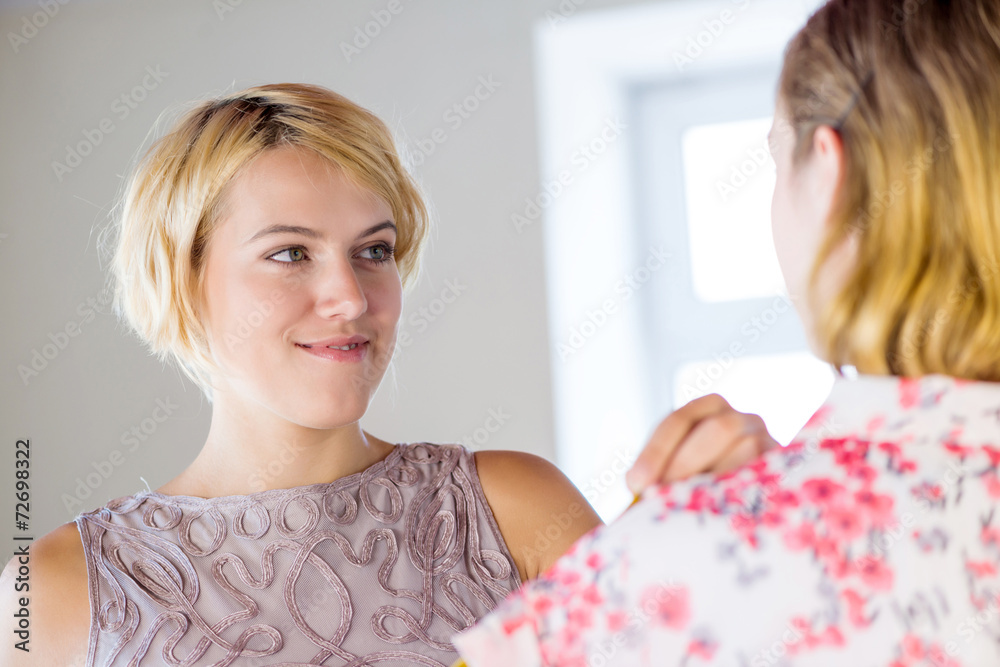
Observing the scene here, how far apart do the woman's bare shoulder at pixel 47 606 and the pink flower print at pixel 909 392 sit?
92 centimetres

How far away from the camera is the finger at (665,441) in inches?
23.1

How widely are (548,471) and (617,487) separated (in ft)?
3.70

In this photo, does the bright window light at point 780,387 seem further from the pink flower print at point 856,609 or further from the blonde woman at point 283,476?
the pink flower print at point 856,609

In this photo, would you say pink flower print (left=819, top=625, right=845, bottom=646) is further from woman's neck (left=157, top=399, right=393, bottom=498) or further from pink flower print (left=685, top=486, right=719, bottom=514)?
woman's neck (left=157, top=399, right=393, bottom=498)

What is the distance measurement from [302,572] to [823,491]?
73 centimetres

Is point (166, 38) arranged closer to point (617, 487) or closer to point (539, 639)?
point (617, 487)

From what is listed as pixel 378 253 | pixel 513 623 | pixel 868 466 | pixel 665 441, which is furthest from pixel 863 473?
pixel 378 253

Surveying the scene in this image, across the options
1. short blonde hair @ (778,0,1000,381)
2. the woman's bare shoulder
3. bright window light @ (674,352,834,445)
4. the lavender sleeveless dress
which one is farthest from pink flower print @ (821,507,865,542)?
bright window light @ (674,352,834,445)

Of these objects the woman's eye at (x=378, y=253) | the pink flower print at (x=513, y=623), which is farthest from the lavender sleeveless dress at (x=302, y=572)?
the pink flower print at (x=513, y=623)

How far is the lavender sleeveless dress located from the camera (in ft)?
3.45

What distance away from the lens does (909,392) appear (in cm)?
56

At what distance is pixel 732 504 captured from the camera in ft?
1.81

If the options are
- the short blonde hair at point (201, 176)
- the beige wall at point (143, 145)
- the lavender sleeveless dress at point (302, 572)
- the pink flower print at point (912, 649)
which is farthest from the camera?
the beige wall at point (143, 145)

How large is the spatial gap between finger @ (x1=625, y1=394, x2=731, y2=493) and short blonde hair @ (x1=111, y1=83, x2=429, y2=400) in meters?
0.66
